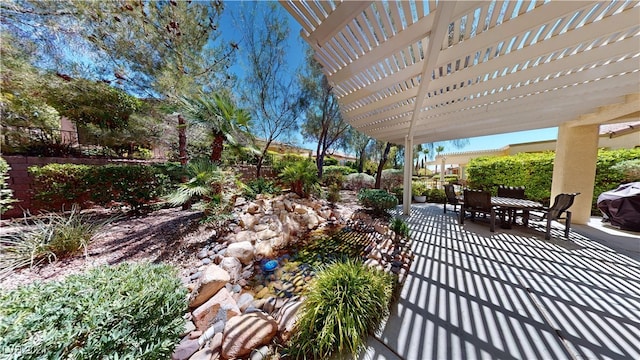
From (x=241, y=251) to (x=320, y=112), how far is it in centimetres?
631

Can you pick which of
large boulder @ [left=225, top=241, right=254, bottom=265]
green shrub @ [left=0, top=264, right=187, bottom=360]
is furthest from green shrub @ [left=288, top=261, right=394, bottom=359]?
large boulder @ [left=225, top=241, right=254, bottom=265]

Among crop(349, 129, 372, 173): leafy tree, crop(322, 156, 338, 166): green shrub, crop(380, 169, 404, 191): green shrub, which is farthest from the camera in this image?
crop(322, 156, 338, 166): green shrub

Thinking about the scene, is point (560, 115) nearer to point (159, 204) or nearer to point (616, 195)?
point (616, 195)

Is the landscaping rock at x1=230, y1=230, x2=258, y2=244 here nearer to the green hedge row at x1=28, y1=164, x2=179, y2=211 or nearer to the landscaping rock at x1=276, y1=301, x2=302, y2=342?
the landscaping rock at x1=276, y1=301, x2=302, y2=342

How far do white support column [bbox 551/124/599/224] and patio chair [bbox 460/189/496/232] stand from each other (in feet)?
7.86

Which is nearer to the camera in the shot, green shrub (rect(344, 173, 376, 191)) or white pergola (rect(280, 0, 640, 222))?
white pergola (rect(280, 0, 640, 222))

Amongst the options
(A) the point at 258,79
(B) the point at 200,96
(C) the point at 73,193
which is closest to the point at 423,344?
(B) the point at 200,96

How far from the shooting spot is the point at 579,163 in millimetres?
4648

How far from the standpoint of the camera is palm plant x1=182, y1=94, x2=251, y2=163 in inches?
152

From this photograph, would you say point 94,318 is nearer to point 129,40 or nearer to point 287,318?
point 287,318

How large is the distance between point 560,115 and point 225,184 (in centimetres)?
717

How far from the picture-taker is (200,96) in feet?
→ 13.3

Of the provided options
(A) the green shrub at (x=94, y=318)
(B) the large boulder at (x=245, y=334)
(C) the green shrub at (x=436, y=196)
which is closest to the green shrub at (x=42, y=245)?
(A) the green shrub at (x=94, y=318)

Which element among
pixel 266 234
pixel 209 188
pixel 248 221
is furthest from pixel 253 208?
pixel 209 188
